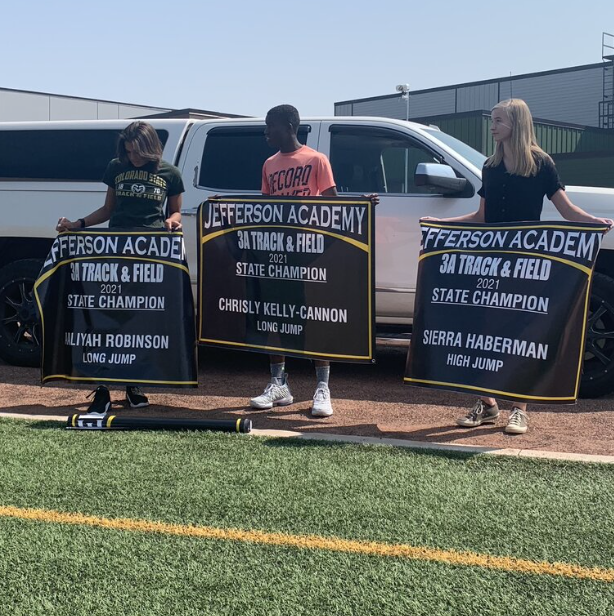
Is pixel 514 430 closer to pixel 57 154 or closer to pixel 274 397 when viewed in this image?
pixel 274 397

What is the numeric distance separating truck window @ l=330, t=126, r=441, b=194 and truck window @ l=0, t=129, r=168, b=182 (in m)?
1.52

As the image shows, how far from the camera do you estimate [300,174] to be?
19.3ft

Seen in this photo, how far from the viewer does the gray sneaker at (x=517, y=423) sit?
529 centimetres

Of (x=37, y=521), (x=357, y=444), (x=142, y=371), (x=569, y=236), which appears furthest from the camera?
(x=142, y=371)

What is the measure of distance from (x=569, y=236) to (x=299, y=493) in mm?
2330


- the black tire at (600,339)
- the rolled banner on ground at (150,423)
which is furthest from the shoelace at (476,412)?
the rolled banner on ground at (150,423)

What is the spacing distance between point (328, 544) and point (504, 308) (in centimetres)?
240

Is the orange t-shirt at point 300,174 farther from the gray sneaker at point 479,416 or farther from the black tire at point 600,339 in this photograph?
the black tire at point 600,339

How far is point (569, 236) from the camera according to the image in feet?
17.0

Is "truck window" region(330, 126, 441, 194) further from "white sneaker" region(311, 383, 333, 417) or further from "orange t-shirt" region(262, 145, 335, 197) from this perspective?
"white sneaker" region(311, 383, 333, 417)

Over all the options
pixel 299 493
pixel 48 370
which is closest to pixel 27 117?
pixel 48 370

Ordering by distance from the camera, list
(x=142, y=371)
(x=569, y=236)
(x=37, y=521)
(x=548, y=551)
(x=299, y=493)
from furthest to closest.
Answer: (x=142, y=371)
(x=569, y=236)
(x=299, y=493)
(x=37, y=521)
(x=548, y=551)

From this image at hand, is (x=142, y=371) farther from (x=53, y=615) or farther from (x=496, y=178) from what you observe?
(x=53, y=615)

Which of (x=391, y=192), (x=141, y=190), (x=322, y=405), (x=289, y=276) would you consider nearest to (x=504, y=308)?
(x=322, y=405)
